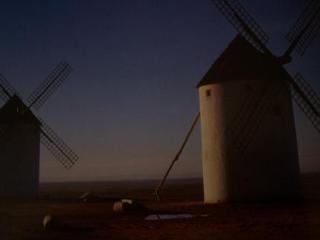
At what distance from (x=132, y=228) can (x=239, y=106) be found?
9.37 m

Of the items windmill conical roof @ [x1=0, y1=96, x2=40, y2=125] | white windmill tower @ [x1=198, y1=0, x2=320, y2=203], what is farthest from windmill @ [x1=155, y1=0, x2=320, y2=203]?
windmill conical roof @ [x1=0, y1=96, x2=40, y2=125]

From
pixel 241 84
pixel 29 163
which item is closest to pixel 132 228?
pixel 241 84

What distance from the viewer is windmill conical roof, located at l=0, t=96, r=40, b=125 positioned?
2759cm

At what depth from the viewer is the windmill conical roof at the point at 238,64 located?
1872 cm

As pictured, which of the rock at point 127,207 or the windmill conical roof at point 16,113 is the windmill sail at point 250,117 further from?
the windmill conical roof at point 16,113

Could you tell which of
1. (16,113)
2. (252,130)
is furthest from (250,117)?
(16,113)

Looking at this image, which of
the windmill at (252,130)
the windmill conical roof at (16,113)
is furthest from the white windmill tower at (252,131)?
the windmill conical roof at (16,113)

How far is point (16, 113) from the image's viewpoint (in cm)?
2775

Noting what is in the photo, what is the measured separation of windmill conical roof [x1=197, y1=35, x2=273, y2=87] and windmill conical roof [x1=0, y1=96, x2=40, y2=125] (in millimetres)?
14304

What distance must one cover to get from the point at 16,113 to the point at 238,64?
1721cm

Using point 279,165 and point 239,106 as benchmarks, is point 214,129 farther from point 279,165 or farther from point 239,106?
point 279,165

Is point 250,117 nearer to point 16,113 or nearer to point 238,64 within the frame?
point 238,64

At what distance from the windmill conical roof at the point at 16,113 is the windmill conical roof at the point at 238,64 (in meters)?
14.3

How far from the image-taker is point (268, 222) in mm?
11930
